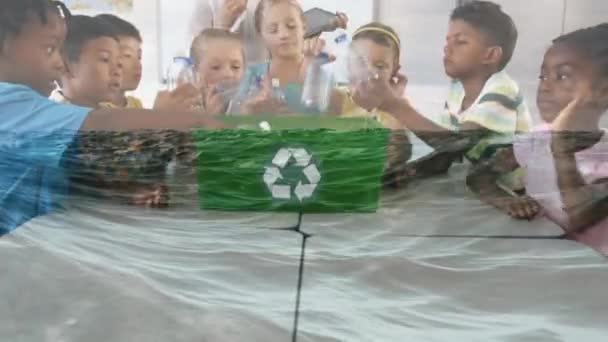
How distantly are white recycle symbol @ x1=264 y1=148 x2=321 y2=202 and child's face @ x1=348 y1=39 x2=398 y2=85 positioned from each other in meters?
0.30

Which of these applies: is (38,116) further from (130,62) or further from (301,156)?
(301,156)

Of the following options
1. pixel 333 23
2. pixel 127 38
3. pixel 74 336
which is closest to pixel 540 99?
pixel 333 23

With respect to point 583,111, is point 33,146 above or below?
below

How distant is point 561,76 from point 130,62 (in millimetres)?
1329

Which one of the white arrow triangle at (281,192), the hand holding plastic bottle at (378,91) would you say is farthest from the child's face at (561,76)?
the white arrow triangle at (281,192)

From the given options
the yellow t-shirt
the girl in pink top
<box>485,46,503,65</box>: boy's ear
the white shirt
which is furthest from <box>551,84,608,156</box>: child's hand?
the white shirt

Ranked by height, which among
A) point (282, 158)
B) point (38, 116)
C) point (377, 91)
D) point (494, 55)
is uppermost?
point (494, 55)

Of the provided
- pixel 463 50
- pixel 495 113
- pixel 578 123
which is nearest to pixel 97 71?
pixel 463 50

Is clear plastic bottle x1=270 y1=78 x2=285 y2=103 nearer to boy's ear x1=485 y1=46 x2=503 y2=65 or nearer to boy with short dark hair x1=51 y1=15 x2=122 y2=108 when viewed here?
boy with short dark hair x1=51 y1=15 x2=122 y2=108

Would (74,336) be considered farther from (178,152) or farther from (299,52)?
(299,52)

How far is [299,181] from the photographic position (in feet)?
5.93

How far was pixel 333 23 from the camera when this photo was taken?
69.9 inches

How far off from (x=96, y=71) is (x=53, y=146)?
269mm

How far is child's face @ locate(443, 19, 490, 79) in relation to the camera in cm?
177
